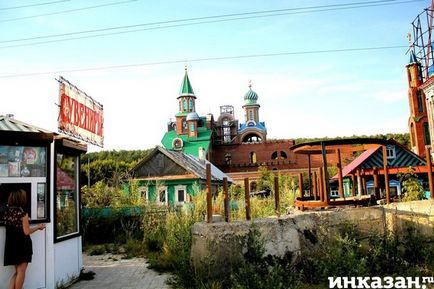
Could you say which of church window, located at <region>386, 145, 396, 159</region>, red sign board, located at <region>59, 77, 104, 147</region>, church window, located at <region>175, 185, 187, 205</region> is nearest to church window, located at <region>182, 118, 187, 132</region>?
church window, located at <region>175, 185, 187, 205</region>

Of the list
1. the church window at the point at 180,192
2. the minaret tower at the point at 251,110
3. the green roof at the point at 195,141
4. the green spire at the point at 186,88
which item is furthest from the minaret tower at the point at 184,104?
the church window at the point at 180,192

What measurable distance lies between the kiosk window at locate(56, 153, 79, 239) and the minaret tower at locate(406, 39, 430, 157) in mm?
33228

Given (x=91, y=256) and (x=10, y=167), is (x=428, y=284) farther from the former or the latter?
(x=91, y=256)

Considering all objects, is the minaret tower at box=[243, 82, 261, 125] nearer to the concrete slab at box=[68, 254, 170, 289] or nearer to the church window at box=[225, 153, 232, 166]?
the church window at box=[225, 153, 232, 166]

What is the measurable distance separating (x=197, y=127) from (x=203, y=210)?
1778 inches

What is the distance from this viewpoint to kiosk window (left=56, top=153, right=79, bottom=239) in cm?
677

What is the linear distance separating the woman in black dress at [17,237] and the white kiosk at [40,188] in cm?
30

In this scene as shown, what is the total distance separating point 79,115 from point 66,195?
2951 millimetres

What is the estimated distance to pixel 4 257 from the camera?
5.66 meters

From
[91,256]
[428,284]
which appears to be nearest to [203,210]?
[91,256]

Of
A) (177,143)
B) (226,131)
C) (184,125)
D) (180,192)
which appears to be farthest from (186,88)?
(180,192)

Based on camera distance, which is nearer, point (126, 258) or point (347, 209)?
point (347, 209)

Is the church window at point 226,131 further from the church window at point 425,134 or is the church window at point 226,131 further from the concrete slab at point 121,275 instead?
the concrete slab at point 121,275

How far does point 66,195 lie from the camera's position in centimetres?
716
